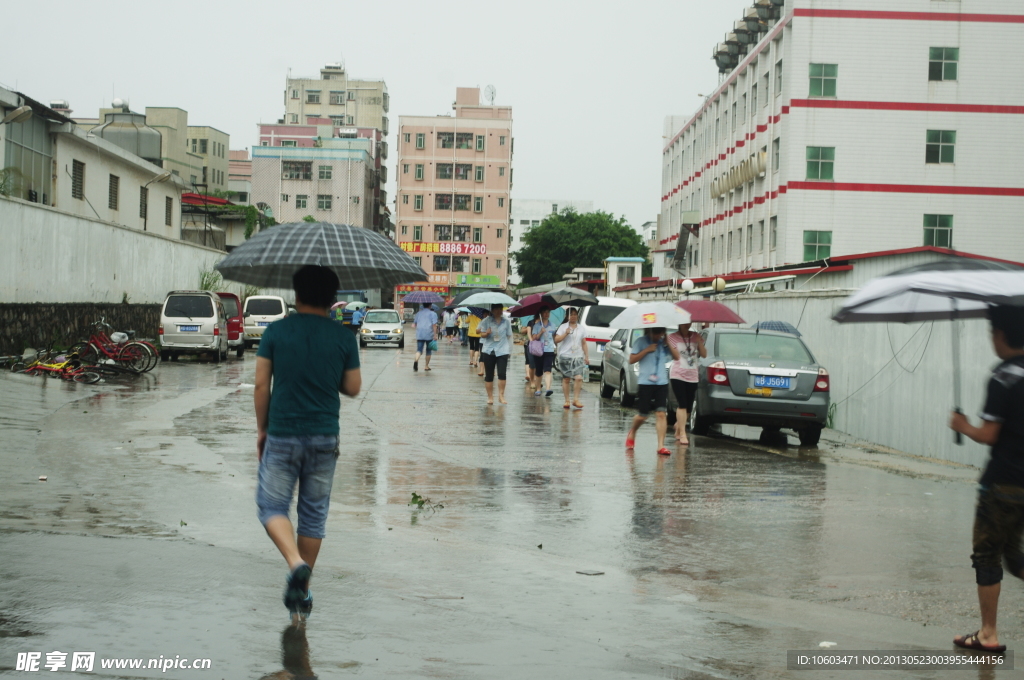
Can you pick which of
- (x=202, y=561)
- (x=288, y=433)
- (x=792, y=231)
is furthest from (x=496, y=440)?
(x=792, y=231)

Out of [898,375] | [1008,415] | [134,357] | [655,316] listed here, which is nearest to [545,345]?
[898,375]

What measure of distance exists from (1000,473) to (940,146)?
43.3 m

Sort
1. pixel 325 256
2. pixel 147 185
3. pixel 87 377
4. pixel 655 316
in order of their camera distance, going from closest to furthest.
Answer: pixel 325 256 → pixel 655 316 → pixel 87 377 → pixel 147 185

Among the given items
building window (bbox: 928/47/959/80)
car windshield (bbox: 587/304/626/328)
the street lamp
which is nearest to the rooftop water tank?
the street lamp

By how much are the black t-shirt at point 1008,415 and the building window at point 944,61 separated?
43388 millimetres

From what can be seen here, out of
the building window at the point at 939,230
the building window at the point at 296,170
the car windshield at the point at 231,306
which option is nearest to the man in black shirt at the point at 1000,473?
the car windshield at the point at 231,306

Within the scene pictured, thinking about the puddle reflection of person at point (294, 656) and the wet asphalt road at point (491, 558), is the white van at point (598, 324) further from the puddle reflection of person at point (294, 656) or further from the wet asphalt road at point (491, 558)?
the puddle reflection of person at point (294, 656)

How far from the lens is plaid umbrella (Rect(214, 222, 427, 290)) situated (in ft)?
19.1

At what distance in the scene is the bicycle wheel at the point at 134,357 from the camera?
22750mm

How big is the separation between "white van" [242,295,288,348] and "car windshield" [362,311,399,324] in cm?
781

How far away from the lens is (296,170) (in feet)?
Answer: 304

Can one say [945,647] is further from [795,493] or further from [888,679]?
[795,493]

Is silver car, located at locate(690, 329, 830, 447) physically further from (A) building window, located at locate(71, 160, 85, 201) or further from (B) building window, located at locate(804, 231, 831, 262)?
(B) building window, located at locate(804, 231, 831, 262)

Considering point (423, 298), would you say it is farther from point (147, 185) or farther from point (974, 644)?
point (974, 644)
